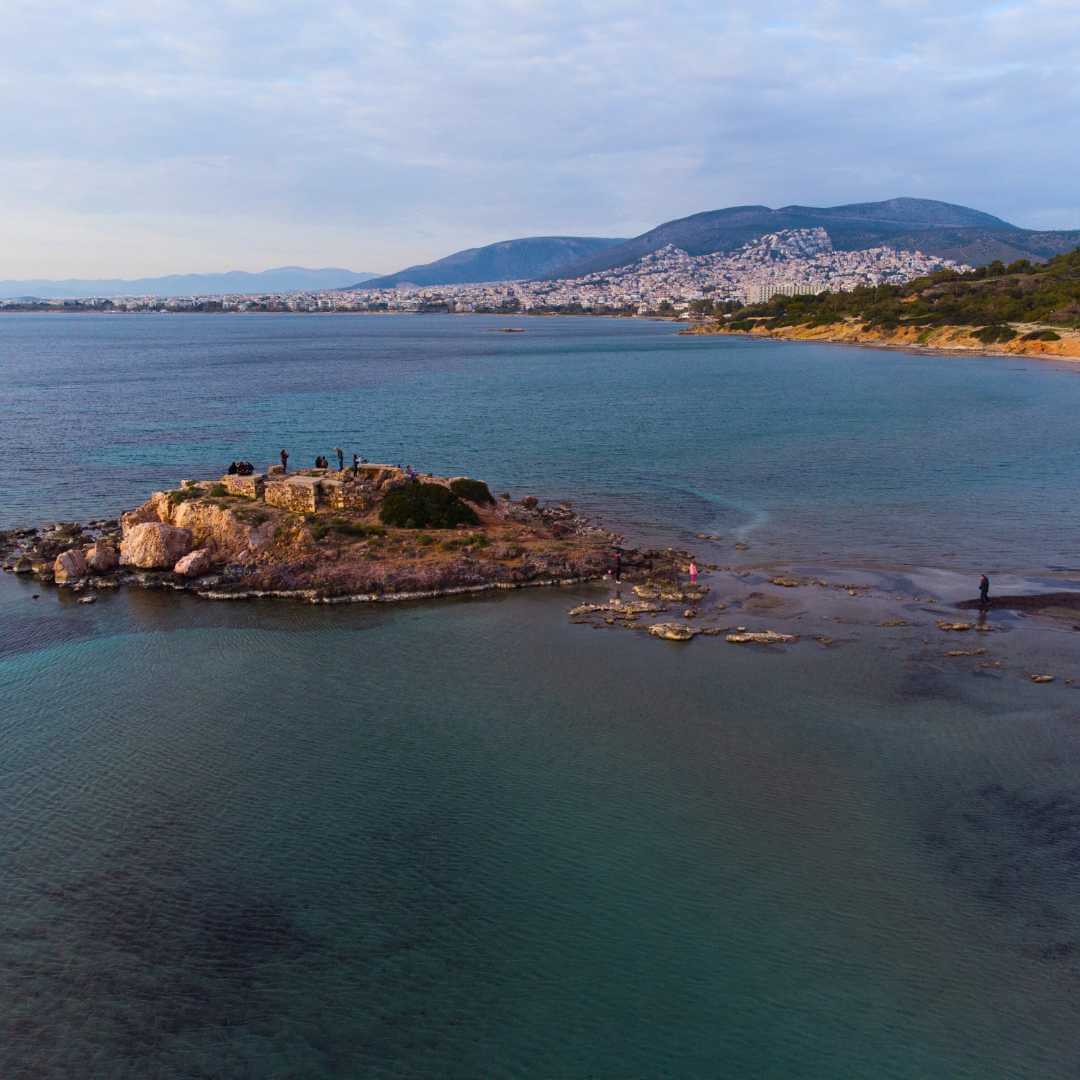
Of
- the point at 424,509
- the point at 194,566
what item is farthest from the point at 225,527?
the point at 424,509

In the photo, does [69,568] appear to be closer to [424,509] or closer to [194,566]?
[194,566]

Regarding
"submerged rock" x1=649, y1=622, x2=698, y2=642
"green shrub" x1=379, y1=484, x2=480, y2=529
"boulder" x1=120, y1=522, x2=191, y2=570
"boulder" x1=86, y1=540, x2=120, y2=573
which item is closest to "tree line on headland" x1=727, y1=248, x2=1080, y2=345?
"green shrub" x1=379, y1=484, x2=480, y2=529

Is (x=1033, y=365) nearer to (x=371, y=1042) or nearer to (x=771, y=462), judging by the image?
(x=771, y=462)

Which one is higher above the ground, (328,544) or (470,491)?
(470,491)

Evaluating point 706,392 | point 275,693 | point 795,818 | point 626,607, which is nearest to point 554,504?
point 626,607

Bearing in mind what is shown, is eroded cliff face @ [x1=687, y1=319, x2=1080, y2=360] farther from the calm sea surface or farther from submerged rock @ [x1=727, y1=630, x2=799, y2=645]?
submerged rock @ [x1=727, y1=630, x2=799, y2=645]

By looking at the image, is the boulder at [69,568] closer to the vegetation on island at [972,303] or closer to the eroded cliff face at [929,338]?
the eroded cliff face at [929,338]

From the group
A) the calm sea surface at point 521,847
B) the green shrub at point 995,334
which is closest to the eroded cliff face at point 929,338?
the green shrub at point 995,334
